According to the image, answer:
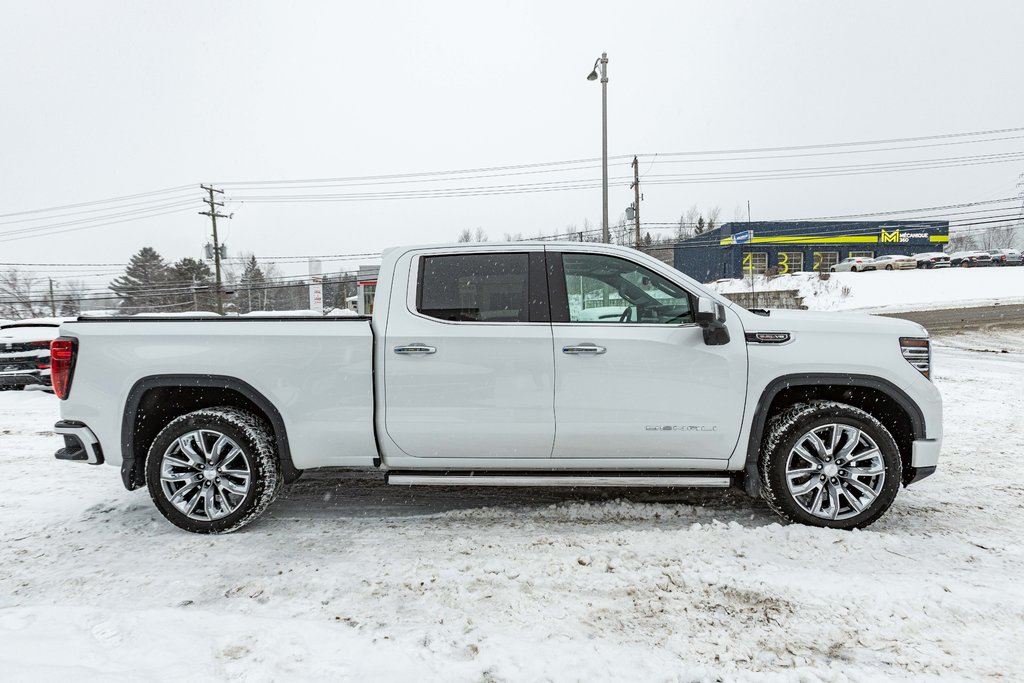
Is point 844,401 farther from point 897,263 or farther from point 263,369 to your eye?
point 897,263

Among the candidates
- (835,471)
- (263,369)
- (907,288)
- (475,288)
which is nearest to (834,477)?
(835,471)

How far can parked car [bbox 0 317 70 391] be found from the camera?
923cm

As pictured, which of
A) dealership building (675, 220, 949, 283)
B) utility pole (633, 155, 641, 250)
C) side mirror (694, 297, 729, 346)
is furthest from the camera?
dealership building (675, 220, 949, 283)

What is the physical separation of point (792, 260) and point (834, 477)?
159ft

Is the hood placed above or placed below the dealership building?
below

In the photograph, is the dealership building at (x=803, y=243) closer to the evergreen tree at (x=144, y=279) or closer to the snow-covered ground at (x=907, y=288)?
the snow-covered ground at (x=907, y=288)

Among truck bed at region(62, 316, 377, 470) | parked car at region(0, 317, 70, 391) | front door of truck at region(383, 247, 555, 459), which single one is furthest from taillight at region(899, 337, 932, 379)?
parked car at region(0, 317, 70, 391)

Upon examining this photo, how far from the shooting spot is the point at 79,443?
3.56 meters

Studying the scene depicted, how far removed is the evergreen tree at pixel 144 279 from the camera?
6241cm

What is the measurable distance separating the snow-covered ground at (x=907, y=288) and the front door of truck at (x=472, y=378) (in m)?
27.7

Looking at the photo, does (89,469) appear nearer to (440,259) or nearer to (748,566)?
(440,259)

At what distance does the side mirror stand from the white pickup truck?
1 centimetres

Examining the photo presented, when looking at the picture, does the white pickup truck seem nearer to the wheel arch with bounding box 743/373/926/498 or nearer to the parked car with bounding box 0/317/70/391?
the wheel arch with bounding box 743/373/926/498

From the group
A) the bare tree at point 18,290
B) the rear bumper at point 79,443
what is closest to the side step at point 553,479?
the rear bumper at point 79,443
